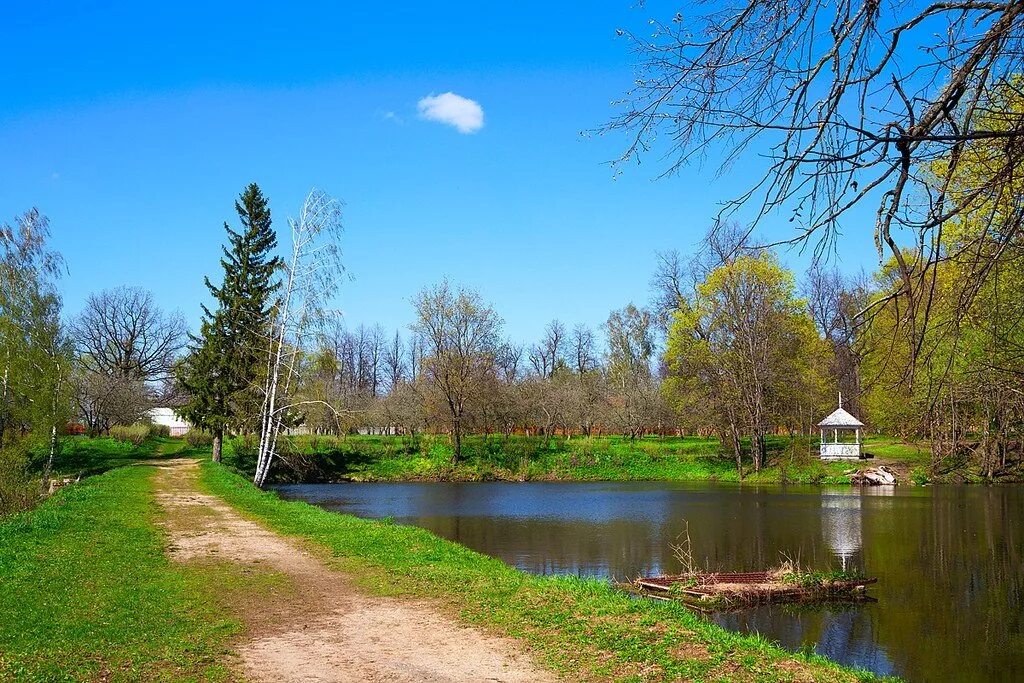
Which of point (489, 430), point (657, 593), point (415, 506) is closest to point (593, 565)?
point (657, 593)

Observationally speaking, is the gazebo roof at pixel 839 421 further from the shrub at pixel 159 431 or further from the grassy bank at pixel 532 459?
the shrub at pixel 159 431

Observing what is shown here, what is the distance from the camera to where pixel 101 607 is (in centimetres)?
765

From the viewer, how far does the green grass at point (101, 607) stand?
592cm

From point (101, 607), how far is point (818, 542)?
1496 centimetres

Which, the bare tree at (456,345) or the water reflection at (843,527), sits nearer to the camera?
the water reflection at (843,527)

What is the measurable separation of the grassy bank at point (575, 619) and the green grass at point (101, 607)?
7.11 ft

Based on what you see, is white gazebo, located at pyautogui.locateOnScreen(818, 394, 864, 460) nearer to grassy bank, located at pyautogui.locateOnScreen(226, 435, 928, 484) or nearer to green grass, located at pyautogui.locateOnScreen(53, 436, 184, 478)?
grassy bank, located at pyautogui.locateOnScreen(226, 435, 928, 484)

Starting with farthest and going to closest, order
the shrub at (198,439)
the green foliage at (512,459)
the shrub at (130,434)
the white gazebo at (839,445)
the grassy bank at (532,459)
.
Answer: the shrub at (198,439)
the shrub at (130,434)
the green foliage at (512,459)
the grassy bank at (532,459)
the white gazebo at (839,445)

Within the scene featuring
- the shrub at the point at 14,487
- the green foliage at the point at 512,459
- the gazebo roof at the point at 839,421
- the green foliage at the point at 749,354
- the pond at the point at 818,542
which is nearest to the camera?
the pond at the point at 818,542

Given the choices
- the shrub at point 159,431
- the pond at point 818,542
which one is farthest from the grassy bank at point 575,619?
the shrub at point 159,431

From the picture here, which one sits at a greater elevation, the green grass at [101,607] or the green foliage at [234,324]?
the green foliage at [234,324]

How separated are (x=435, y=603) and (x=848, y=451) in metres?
35.8

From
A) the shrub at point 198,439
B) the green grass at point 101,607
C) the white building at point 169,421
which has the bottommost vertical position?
the green grass at point 101,607

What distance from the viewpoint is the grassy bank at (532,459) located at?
132ft
